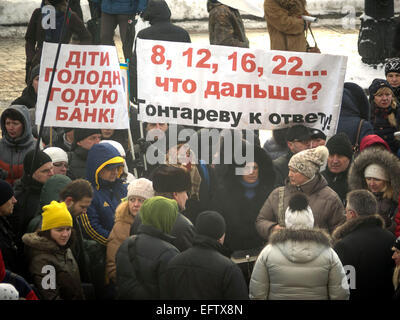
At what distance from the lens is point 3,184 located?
6.95 meters

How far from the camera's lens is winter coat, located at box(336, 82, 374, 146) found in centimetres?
890

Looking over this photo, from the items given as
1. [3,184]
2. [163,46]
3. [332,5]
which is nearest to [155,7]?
[163,46]

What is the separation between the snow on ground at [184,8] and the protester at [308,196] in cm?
1021

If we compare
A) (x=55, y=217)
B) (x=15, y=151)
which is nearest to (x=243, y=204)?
(x=55, y=217)

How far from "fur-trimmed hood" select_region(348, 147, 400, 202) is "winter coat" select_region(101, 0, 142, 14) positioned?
515 centimetres

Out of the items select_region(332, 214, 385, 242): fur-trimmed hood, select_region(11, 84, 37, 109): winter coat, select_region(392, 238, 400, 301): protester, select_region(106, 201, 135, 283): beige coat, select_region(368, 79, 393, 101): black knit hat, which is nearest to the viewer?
select_region(392, 238, 400, 301): protester

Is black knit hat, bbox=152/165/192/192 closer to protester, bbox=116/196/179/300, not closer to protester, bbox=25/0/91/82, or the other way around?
protester, bbox=116/196/179/300

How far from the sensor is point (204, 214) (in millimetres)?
A: 6430

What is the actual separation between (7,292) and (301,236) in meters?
1.94

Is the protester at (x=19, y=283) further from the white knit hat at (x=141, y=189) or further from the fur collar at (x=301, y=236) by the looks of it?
the fur collar at (x=301, y=236)

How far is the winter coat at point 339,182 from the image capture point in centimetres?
821

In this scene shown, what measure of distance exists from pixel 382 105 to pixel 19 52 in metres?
8.15

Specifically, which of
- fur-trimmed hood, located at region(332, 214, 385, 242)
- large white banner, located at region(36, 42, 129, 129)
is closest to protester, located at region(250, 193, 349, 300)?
fur-trimmed hood, located at region(332, 214, 385, 242)

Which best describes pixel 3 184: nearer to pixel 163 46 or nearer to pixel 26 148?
pixel 26 148
